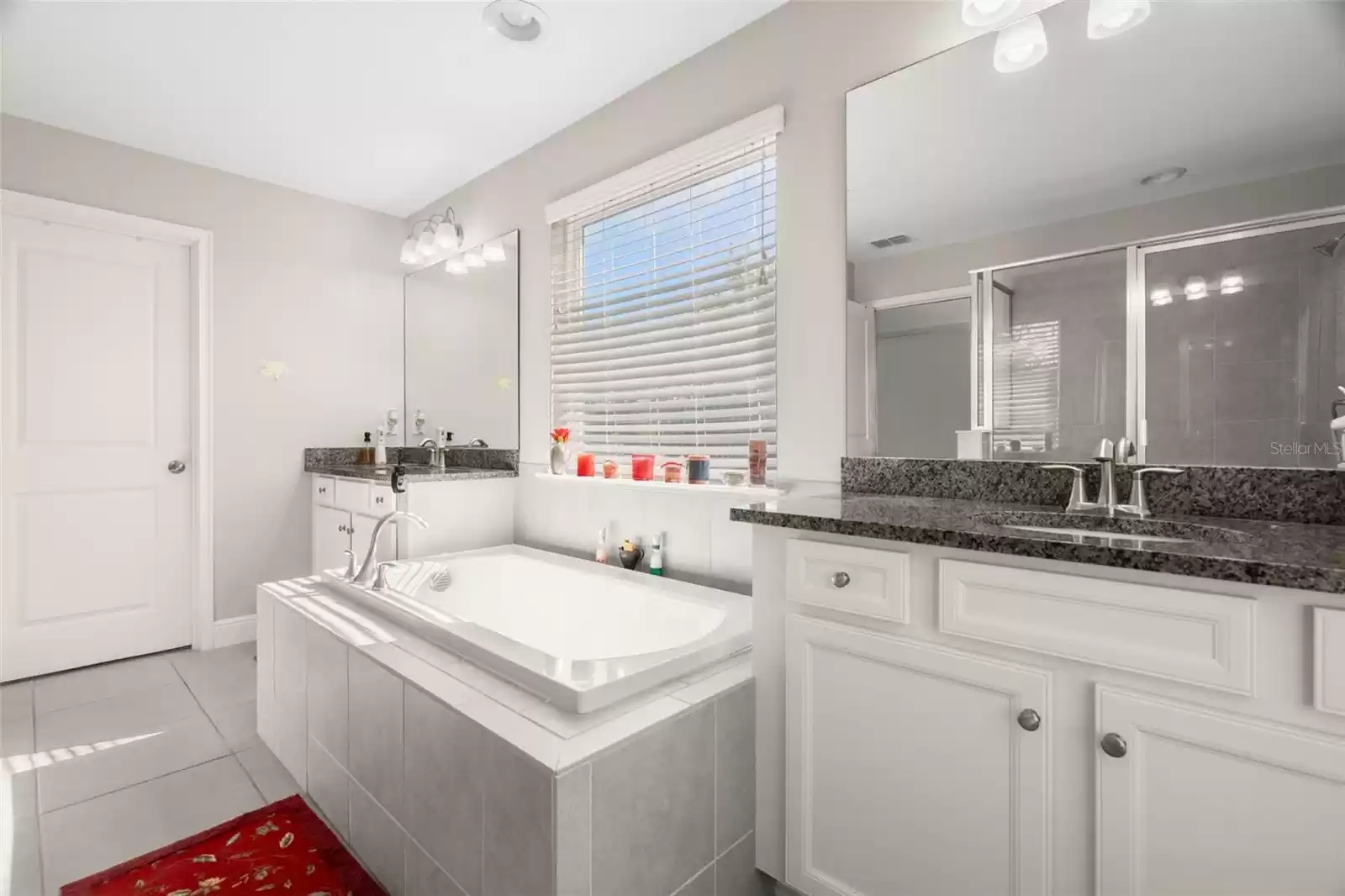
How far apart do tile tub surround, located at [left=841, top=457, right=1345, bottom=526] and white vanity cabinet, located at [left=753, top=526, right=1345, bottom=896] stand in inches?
22.9

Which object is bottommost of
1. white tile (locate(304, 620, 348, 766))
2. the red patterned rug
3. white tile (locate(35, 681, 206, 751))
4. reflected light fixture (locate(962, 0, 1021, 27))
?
the red patterned rug

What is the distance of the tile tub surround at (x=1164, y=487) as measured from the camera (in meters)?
1.25

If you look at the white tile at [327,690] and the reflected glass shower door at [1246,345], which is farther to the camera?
the white tile at [327,690]

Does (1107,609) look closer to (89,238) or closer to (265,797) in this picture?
(265,797)

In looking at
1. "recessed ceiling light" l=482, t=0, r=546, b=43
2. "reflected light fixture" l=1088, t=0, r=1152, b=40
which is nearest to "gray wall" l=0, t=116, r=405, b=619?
"recessed ceiling light" l=482, t=0, r=546, b=43

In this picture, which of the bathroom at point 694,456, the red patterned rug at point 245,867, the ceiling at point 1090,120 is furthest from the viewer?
the red patterned rug at point 245,867

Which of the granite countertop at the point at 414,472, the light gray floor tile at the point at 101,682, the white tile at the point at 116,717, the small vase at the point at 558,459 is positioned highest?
the small vase at the point at 558,459

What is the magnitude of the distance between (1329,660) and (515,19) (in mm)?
2516

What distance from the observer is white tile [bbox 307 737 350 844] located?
1.68 metres

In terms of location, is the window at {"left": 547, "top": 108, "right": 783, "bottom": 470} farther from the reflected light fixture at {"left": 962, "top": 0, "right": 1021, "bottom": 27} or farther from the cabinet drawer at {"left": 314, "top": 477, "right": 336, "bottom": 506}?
the cabinet drawer at {"left": 314, "top": 477, "right": 336, "bottom": 506}

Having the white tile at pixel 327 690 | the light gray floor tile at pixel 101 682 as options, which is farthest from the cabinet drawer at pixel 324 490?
the white tile at pixel 327 690

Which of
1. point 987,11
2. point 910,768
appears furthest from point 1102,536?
point 987,11

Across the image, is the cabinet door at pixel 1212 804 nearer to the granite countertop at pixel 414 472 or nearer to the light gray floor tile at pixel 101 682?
Answer: the granite countertop at pixel 414 472

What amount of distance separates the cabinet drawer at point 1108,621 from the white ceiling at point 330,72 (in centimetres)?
193
